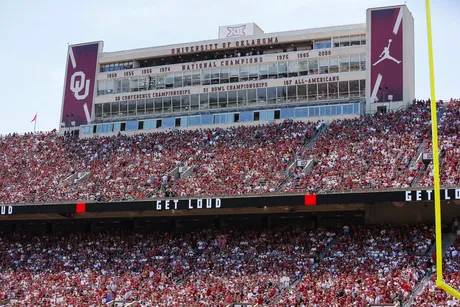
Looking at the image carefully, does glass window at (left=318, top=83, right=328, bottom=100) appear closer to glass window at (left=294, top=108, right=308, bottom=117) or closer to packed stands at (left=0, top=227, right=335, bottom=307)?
glass window at (left=294, top=108, right=308, bottom=117)

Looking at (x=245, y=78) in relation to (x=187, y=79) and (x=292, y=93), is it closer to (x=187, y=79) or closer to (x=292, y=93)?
(x=292, y=93)

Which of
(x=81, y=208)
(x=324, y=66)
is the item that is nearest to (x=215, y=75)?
(x=324, y=66)

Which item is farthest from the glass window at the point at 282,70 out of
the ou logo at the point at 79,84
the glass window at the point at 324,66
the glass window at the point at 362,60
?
the ou logo at the point at 79,84

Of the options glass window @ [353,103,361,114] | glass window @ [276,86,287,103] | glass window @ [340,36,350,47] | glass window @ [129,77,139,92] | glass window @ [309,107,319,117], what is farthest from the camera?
glass window @ [129,77,139,92]

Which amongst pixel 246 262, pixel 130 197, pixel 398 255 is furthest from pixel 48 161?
pixel 398 255

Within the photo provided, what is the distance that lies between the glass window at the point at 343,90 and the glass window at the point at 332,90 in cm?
25

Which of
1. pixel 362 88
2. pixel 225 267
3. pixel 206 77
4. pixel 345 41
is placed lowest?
pixel 225 267

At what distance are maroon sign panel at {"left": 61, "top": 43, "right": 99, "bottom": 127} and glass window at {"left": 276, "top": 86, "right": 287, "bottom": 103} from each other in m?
13.4

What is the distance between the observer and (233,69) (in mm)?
48312

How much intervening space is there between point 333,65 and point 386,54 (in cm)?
319

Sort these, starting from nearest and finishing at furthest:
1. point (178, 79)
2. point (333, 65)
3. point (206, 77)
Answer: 1. point (333, 65)
2. point (206, 77)
3. point (178, 79)

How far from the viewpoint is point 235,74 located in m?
48.2

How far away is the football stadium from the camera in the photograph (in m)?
32.7

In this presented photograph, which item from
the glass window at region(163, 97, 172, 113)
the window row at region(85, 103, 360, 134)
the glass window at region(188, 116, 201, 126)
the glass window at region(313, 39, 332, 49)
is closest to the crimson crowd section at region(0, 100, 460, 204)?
the window row at region(85, 103, 360, 134)
